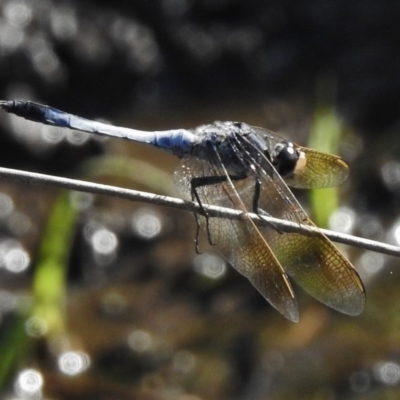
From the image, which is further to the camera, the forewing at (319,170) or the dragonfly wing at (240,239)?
the forewing at (319,170)

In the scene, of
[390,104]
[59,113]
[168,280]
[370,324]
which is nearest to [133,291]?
[168,280]

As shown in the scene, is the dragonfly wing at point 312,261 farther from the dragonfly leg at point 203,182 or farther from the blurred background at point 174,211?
the blurred background at point 174,211

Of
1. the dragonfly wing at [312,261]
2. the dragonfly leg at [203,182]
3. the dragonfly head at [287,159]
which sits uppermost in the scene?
the dragonfly head at [287,159]

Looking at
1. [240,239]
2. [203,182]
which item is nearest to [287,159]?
[203,182]

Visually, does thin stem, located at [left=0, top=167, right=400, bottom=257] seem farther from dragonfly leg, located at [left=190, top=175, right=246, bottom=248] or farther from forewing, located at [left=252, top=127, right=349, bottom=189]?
forewing, located at [left=252, top=127, right=349, bottom=189]

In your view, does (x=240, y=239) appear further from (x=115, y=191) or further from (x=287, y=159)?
(x=115, y=191)

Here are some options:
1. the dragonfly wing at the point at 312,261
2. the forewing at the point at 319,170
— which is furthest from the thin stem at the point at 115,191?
the forewing at the point at 319,170

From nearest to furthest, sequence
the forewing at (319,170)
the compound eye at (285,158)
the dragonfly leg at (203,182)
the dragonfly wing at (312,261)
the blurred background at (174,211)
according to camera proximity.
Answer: the dragonfly wing at (312,261), the dragonfly leg at (203,182), the compound eye at (285,158), the forewing at (319,170), the blurred background at (174,211)

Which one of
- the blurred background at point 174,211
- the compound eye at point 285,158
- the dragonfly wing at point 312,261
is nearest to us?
the dragonfly wing at point 312,261

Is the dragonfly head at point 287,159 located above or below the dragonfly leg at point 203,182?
above
